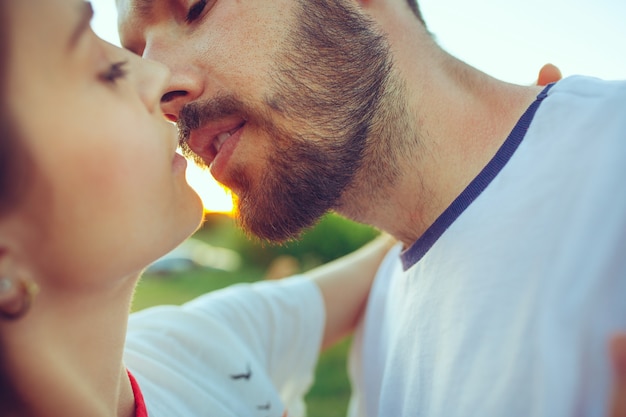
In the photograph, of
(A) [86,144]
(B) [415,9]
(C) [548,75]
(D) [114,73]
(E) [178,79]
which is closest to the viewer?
(A) [86,144]

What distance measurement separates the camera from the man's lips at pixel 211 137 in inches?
63.4

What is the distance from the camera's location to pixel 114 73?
3.63 ft

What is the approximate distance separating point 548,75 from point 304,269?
8.95 metres

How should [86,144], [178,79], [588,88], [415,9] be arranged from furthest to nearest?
1. [415,9]
2. [178,79]
3. [588,88]
4. [86,144]

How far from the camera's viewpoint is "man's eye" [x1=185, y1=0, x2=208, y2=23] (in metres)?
1.61

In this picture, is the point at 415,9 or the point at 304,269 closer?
the point at 415,9

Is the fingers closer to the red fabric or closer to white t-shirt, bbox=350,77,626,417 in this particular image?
white t-shirt, bbox=350,77,626,417

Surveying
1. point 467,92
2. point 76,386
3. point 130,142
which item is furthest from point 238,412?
point 467,92

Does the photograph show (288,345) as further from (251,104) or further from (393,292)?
(251,104)

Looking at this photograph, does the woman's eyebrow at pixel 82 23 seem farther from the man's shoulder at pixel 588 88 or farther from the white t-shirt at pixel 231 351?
the man's shoulder at pixel 588 88

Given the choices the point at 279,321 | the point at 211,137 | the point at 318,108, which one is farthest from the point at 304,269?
the point at 318,108

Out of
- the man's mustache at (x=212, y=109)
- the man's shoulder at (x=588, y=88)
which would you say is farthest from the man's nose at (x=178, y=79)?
the man's shoulder at (x=588, y=88)

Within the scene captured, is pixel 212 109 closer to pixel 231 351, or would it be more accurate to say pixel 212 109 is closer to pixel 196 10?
pixel 196 10

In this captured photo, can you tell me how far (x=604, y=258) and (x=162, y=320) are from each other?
136 centimetres
